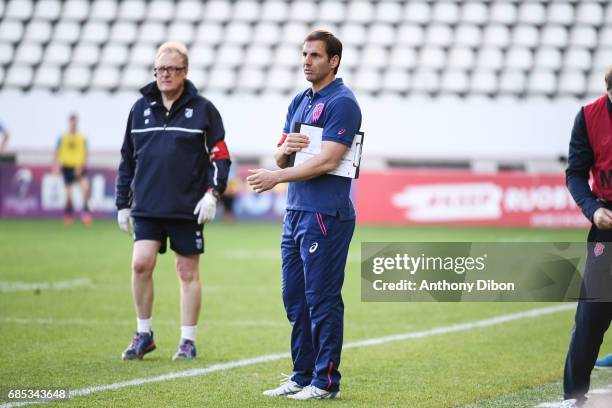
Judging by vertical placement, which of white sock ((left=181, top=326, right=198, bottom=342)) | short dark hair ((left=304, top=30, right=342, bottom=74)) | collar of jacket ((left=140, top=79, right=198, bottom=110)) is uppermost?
short dark hair ((left=304, top=30, right=342, bottom=74))

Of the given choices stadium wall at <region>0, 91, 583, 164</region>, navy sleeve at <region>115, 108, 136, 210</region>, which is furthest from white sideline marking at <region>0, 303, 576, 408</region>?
stadium wall at <region>0, 91, 583, 164</region>

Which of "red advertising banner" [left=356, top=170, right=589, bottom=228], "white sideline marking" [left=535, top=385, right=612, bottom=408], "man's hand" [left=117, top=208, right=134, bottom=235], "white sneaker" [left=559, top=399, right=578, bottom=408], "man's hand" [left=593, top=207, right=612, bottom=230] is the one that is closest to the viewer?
"man's hand" [left=593, top=207, right=612, bottom=230]

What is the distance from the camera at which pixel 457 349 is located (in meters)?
7.57

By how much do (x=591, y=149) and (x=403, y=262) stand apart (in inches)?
125

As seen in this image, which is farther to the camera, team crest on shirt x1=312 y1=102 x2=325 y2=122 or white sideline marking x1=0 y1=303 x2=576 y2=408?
white sideline marking x1=0 y1=303 x2=576 y2=408

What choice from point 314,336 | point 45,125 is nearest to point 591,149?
point 314,336

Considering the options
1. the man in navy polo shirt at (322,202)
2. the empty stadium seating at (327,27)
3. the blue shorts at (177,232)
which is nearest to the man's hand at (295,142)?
the man in navy polo shirt at (322,202)

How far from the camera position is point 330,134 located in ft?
17.8

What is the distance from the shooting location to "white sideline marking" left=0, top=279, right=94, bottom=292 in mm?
10943

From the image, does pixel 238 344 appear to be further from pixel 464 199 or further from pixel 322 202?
pixel 464 199

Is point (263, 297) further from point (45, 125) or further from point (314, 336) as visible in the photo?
point (45, 125)

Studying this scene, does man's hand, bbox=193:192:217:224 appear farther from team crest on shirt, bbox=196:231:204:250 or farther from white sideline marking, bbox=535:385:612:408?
white sideline marking, bbox=535:385:612:408

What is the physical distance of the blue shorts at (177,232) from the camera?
704cm

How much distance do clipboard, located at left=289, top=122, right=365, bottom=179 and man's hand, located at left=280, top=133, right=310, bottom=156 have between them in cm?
2
